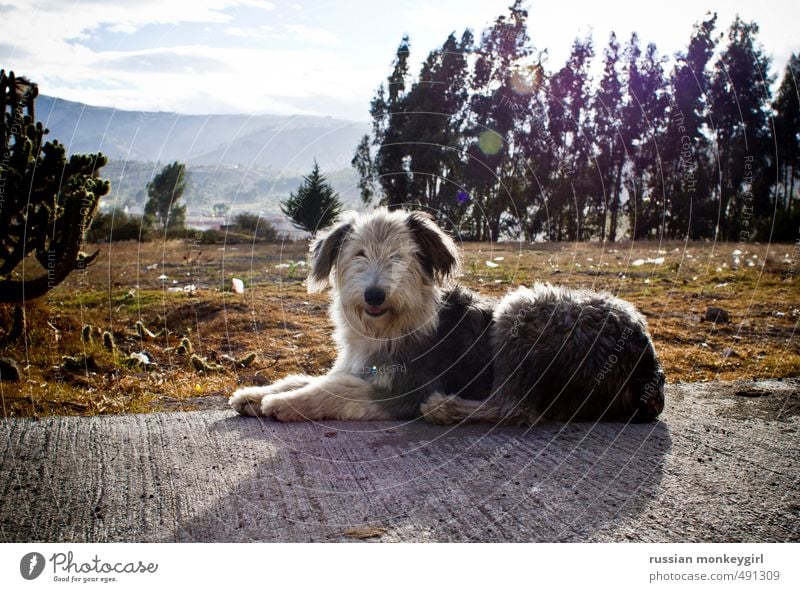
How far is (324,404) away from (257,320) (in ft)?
Answer: 14.8

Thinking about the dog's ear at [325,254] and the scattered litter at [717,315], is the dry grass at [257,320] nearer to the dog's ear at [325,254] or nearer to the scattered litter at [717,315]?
the scattered litter at [717,315]

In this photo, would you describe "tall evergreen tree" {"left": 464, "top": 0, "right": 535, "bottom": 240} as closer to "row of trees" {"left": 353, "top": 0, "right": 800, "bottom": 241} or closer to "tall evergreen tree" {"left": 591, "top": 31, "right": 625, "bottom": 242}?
"row of trees" {"left": 353, "top": 0, "right": 800, "bottom": 241}

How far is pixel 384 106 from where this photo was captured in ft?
25.8

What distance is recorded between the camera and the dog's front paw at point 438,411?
539 centimetres

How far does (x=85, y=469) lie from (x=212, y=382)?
2.79 m

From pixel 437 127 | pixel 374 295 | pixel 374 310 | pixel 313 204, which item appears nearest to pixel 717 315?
pixel 437 127

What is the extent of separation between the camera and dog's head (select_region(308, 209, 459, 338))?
5.36 m

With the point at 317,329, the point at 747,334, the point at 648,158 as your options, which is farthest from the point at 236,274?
the point at 747,334

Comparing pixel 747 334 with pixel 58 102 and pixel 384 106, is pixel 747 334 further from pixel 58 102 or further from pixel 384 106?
pixel 58 102

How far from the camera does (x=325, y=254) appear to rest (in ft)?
19.4

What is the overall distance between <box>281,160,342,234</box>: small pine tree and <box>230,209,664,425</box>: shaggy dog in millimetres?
3401

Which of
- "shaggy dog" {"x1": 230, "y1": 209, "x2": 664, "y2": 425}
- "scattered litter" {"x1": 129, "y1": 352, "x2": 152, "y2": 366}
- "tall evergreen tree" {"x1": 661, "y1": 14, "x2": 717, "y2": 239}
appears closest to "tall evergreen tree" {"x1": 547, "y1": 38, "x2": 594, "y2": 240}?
"tall evergreen tree" {"x1": 661, "y1": 14, "x2": 717, "y2": 239}

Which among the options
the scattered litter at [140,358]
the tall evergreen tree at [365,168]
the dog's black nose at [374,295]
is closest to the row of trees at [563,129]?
the tall evergreen tree at [365,168]

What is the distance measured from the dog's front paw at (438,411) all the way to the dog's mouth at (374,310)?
Result: 84 centimetres
